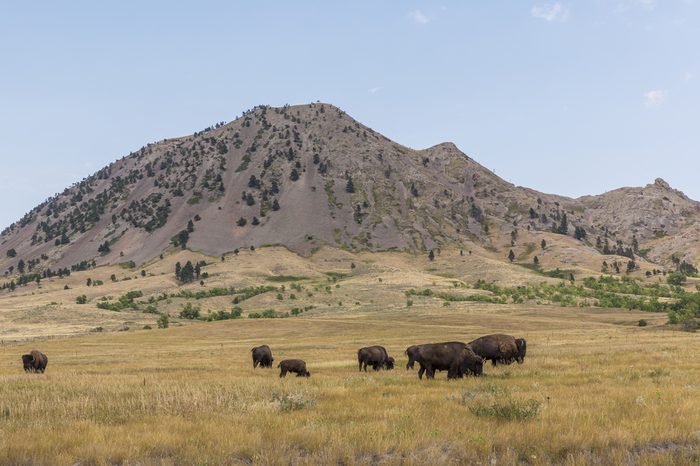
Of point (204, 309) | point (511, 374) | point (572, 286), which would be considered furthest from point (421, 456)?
point (572, 286)

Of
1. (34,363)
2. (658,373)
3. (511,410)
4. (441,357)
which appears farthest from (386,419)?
(34,363)

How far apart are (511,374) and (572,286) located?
144046 mm

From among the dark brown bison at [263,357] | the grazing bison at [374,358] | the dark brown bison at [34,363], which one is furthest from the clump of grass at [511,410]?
the dark brown bison at [34,363]

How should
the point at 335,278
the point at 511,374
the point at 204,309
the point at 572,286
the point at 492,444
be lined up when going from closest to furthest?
the point at 492,444
the point at 511,374
the point at 204,309
the point at 572,286
the point at 335,278

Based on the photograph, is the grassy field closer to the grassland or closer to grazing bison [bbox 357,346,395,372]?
the grassland

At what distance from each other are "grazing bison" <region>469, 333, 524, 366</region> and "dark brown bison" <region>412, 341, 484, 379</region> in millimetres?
5520

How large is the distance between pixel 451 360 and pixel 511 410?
32.6ft

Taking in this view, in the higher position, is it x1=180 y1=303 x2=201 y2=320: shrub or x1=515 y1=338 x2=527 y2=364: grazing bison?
x1=515 y1=338 x2=527 y2=364: grazing bison

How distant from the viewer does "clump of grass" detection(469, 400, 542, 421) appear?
12.2 m

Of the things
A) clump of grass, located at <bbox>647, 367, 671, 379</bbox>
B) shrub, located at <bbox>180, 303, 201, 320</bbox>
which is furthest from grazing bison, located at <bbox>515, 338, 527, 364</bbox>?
shrub, located at <bbox>180, 303, 201, 320</bbox>

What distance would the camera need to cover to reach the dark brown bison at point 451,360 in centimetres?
2228

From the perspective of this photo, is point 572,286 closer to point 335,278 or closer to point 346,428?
point 335,278

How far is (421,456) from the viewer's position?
9.71m

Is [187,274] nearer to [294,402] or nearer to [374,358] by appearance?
[374,358]
